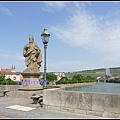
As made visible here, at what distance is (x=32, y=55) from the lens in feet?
45.8

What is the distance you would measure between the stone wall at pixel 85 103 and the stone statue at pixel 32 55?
16.5ft

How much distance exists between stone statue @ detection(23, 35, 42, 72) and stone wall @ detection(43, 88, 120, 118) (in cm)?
503

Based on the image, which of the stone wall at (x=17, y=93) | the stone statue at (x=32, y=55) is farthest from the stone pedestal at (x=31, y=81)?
the stone statue at (x=32, y=55)

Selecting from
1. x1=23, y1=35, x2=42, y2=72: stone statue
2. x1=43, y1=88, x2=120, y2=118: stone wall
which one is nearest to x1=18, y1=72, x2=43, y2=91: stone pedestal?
x1=23, y1=35, x2=42, y2=72: stone statue

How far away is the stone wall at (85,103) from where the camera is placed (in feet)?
23.9

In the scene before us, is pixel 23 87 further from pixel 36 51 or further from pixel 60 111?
pixel 60 111

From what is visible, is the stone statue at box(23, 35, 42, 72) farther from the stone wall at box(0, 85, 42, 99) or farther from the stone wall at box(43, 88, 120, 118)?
the stone wall at box(43, 88, 120, 118)

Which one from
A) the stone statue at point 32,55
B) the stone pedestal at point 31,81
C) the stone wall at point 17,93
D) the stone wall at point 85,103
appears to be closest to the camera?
the stone wall at point 85,103

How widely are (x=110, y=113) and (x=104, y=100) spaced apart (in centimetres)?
52

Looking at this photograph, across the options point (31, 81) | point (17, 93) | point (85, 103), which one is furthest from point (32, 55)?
point (85, 103)

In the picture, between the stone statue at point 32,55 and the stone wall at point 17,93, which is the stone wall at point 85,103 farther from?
the stone statue at point 32,55

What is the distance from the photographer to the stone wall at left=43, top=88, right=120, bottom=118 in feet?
23.9

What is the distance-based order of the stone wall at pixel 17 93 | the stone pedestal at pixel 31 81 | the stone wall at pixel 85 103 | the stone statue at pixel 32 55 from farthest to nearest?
the stone statue at pixel 32 55
the stone pedestal at pixel 31 81
the stone wall at pixel 17 93
the stone wall at pixel 85 103

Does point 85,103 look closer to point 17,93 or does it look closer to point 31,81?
point 31,81
